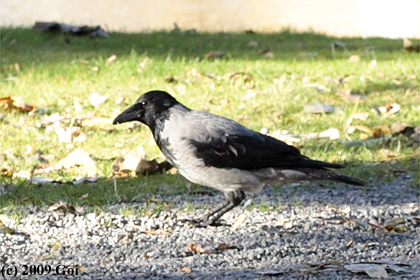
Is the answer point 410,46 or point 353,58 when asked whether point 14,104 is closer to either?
point 353,58

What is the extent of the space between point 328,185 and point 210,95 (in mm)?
2861

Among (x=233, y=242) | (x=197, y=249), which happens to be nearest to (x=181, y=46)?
(x=233, y=242)

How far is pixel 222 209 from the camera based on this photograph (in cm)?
493

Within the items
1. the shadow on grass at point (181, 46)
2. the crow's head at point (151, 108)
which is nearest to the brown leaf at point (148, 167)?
the crow's head at point (151, 108)

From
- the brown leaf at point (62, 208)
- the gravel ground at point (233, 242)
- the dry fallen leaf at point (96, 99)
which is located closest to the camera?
the gravel ground at point (233, 242)

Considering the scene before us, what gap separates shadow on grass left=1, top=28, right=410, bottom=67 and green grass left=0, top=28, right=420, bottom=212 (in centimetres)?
2

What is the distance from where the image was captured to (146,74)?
9266mm

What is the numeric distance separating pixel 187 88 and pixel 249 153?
4028 mm

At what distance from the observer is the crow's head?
4.97m

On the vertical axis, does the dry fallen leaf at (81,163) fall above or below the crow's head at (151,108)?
below

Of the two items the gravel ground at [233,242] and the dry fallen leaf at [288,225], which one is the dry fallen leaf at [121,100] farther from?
the dry fallen leaf at [288,225]

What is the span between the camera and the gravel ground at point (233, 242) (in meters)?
3.96

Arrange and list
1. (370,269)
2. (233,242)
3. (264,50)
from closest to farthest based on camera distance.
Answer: (370,269) → (233,242) → (264,50)

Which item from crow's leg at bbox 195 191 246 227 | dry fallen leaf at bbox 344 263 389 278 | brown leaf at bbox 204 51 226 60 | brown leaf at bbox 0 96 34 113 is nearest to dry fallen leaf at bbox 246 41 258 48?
brown leaf at bbox 204 51 226 60
